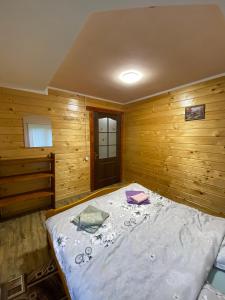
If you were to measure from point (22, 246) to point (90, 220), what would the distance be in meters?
1.14

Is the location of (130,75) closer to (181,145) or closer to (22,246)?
(181,145)

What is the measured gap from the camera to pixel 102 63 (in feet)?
5.95

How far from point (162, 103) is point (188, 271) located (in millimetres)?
2780

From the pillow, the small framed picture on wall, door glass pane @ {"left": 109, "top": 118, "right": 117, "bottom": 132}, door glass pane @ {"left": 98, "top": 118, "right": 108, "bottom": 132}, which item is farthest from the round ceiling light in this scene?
the pillow

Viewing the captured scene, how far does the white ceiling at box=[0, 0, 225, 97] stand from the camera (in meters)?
0.85

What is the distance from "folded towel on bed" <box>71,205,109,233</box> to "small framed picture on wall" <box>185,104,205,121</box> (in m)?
2.16

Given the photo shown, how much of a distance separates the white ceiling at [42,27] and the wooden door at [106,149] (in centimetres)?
183

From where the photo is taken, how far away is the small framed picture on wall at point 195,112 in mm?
2402

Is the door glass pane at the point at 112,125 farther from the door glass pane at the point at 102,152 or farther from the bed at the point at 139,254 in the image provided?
the bed at the point at 139,254

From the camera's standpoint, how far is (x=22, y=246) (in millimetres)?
1794

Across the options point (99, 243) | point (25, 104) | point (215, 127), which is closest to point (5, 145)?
point (25, 104)

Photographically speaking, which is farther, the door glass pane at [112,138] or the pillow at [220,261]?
the door glass pane at [112,138]

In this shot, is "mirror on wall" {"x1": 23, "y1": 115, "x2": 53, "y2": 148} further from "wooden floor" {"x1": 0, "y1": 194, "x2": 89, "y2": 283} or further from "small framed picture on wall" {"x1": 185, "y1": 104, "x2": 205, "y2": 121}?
"small framed picture on wall" {"x1": 185, "y1": 104, "x2": 205, "y2": 121}

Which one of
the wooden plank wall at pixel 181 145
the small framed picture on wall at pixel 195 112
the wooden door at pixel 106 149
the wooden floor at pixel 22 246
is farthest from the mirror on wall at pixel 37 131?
the small framed picture on wall at pixel 195 112
